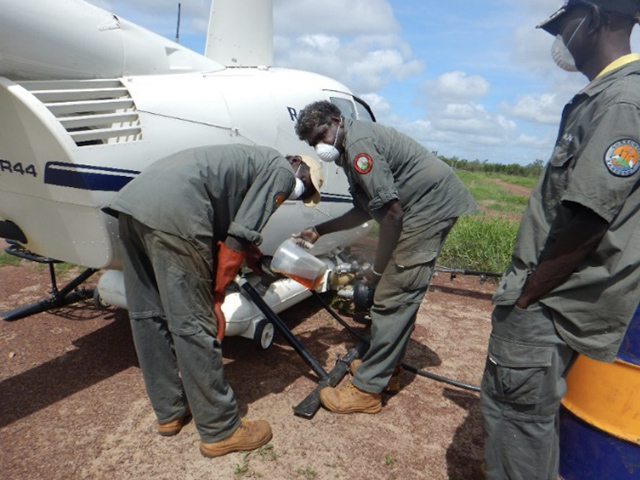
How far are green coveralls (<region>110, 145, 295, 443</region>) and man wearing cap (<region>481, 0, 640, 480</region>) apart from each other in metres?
1.42

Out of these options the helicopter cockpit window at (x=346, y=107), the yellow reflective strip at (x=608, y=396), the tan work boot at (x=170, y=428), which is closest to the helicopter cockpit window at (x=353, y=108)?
the helicopter cockpit window at (x=346, y=107)

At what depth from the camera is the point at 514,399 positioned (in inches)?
81.1

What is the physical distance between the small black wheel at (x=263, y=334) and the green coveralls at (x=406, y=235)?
87cm

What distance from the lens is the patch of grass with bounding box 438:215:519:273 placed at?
8.25m

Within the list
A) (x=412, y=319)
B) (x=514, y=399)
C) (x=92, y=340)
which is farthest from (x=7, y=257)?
(x=514, y=399)

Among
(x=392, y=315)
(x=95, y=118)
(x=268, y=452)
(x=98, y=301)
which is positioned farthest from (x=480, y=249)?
(x=95, y=118)

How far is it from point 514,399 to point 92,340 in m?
3.72

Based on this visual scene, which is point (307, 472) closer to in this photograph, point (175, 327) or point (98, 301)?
point (175, 327)

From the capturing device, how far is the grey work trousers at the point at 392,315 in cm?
337

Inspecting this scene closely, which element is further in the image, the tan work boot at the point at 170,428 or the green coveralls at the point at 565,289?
the tan work boot at the point at 170,428

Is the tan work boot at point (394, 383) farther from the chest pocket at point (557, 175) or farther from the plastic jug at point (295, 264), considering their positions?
the chest pocket at point (557, 175)

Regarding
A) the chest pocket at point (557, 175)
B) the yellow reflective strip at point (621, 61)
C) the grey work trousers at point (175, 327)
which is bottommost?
the grey work trousers at point (175, 327)

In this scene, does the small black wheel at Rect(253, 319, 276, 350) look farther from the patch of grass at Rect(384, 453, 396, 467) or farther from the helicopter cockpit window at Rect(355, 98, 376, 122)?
the helicopter cockpit window at Rect(355, 98, 376, 122)

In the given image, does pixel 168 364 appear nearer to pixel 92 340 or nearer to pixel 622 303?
pixel 92 340
